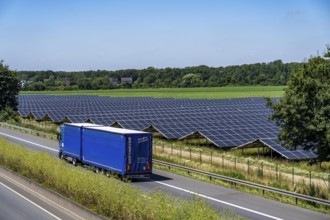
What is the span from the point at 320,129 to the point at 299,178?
7.35 metres

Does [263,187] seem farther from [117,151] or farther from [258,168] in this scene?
[117,151]

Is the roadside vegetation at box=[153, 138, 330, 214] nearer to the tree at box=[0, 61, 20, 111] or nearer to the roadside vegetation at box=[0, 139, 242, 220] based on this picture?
the roadside vegetation at box=[0, 139, 242, 220]

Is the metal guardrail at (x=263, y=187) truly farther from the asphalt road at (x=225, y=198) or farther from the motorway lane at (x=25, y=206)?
the motorway lane at (x=25, y=206)

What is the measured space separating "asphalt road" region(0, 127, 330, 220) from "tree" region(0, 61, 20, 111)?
60941mm

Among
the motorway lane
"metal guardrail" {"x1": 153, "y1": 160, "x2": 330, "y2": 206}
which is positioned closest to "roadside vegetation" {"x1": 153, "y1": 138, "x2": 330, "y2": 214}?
"metal guardrail" {"x1": 153, "y1": 160, "x2": 330, "y2": 206}

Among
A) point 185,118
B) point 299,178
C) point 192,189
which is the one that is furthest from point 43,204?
point 185,118

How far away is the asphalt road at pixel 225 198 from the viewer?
22297 mm

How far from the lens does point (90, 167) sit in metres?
33.6

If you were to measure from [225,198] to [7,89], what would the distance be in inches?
2843

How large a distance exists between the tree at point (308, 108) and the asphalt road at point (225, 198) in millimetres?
4864

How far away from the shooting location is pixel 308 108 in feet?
91.1

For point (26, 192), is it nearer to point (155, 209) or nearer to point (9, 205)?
point (9, 205)

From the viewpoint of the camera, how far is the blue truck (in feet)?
96.4

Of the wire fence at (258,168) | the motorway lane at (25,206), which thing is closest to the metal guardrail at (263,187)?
the wire fence at (258,168)
